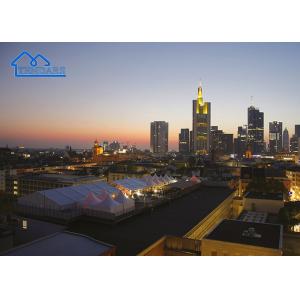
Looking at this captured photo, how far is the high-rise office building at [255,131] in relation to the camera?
6865 cm

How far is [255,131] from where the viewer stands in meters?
72.4

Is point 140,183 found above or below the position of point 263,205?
above

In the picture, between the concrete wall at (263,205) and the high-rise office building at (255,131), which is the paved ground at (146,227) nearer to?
the concrete wall at (263,205)


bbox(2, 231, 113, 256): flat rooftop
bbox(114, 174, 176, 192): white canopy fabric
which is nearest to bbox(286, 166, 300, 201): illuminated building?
bbox(114, 174, 176, 192): white canopy fabric

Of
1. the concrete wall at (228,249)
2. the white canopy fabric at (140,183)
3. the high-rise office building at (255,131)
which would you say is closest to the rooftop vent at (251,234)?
the concrete wall at (228,249)

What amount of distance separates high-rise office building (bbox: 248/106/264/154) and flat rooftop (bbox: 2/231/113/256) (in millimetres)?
67464

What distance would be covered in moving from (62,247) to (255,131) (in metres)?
74.2

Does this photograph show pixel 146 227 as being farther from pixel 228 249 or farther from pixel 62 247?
pixel 62 247

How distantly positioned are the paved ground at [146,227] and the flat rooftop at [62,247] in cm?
46

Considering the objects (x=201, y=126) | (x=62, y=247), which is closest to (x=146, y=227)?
(x=62, y=247)

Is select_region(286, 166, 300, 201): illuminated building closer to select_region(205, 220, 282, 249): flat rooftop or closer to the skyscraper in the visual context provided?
select_region(205, 220, 282, 249): flat rooftop

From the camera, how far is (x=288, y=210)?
359 inches

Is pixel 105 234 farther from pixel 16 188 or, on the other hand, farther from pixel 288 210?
pixel 16 188

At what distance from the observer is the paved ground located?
445 cm
